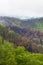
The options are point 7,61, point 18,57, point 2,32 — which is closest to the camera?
point 7,61

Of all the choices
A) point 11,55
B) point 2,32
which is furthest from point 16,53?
point 2,32

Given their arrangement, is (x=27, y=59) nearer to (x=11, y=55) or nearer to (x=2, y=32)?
(x=11, y=55)

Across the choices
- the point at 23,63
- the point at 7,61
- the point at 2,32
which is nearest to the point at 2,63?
the point at 7,61

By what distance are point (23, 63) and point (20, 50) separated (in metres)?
4.19

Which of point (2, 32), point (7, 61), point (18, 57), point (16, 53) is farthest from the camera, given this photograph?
point (2, 32)

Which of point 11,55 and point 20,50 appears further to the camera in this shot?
point 20,50

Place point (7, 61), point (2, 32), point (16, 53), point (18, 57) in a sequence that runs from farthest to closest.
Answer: point (2, 32), point (16, 53), point (18, 57), point (7, 61)

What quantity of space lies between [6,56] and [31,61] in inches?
138

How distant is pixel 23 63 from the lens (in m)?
32.5

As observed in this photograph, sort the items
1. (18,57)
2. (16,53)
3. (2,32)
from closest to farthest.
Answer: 1. (18,57)
2. (16,53)
3. (2,32)

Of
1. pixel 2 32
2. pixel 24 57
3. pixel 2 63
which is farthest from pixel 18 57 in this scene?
pixel 2 32

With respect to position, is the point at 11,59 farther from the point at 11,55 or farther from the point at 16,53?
the point at 16,53

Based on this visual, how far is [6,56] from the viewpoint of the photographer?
32281 mm

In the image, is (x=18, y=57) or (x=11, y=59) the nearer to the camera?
(x=11, y=59)
